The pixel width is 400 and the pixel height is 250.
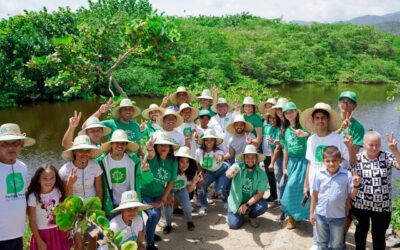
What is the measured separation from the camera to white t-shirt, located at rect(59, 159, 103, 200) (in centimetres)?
367

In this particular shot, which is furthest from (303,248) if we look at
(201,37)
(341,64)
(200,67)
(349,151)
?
(341,64)

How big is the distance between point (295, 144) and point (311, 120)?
46 cm

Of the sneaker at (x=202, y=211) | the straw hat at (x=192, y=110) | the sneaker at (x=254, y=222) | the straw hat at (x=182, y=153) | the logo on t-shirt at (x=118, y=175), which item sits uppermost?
the straw hat at (x=192, y=110)

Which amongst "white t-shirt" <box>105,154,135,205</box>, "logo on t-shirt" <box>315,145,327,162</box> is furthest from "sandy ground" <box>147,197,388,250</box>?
"logo on t-shirt" <box>315,145,327,162</box>

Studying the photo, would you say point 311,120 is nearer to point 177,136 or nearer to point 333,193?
point 333,193

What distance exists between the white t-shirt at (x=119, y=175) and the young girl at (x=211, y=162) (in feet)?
4.98

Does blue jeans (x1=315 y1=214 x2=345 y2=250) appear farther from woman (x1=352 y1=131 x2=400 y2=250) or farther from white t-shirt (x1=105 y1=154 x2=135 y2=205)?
white t-shirt (x1=105 y1=154 x2=135 y2=205)

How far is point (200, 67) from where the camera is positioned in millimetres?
24297

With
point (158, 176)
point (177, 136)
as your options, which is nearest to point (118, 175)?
point (158, 176)

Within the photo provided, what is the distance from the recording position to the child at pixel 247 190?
481 cm

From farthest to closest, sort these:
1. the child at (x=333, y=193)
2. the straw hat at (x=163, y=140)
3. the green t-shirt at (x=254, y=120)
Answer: the green t-shirt at (x=254, y=120)
the straw hat at (x=163, y=140)
the child at (x=333, y=193)

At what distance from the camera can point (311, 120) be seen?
4184mm

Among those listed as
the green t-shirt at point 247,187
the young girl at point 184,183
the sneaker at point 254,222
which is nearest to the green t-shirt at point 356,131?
the green t-shirt at point 247,187

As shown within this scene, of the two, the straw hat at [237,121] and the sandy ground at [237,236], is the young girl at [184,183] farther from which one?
the straw hat at [237,121]
